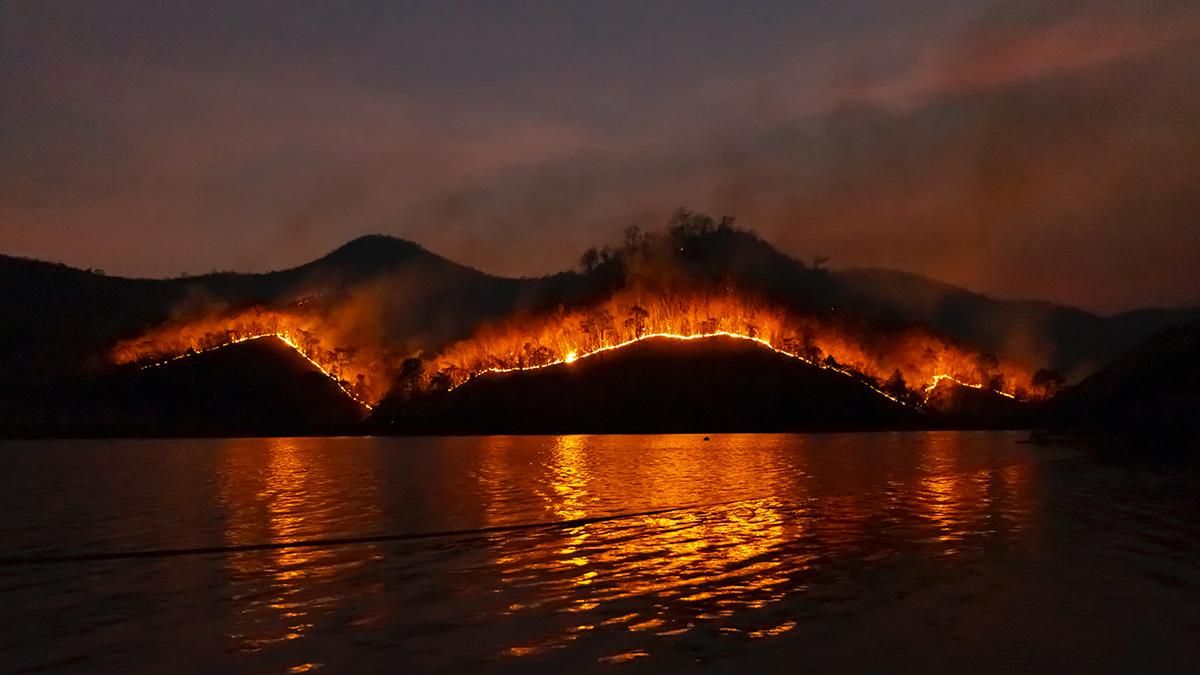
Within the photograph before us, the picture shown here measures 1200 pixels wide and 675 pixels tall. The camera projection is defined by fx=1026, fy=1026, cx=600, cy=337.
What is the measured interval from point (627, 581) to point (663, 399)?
107 meters

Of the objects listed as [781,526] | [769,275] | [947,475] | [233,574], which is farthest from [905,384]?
[233,574]

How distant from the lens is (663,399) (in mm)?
122688

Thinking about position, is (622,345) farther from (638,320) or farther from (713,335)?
(713,335)

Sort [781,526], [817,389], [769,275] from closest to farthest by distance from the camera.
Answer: [781,526] → [817,389] → [769,275]

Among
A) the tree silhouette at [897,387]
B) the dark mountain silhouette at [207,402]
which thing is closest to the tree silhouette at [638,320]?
the tree silhouette at [897,387]

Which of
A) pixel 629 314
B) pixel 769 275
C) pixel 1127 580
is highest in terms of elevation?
pixel 769 275

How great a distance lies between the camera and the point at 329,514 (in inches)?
1045

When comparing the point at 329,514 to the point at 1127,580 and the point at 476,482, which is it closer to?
the point at 476,482

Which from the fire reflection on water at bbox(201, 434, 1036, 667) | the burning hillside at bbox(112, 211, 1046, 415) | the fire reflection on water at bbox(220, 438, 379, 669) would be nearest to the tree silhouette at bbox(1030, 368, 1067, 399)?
the burning hillside at bbox(112, 211, 1046, 415)

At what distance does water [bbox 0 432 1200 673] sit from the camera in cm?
1151

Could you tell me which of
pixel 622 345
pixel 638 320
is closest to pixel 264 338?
pixel 622 345

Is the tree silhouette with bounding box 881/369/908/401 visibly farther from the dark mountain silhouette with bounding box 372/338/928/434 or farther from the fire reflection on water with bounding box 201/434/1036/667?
the fire reflection on water with bounding box 201/434/1036/667

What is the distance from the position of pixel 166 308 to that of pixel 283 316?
48.2 m

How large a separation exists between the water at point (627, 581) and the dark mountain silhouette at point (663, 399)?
85.6 m
